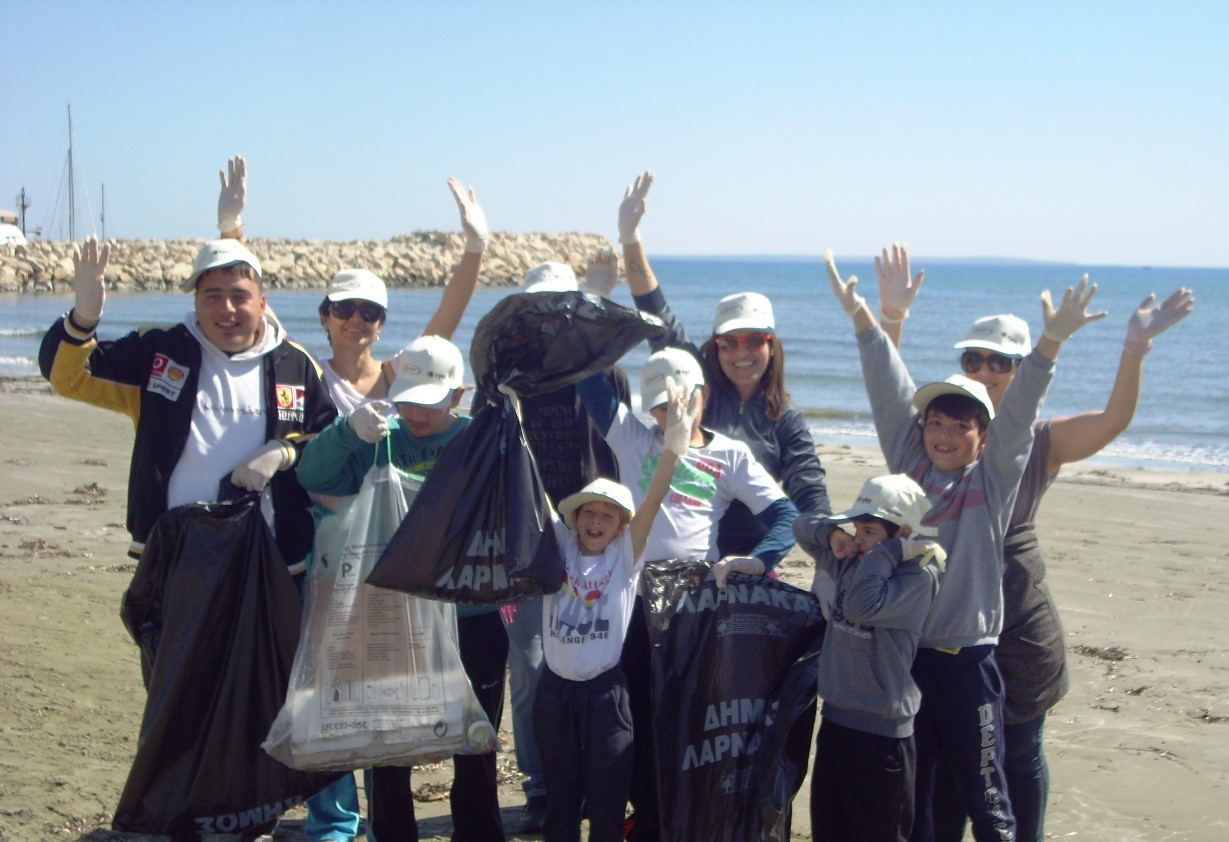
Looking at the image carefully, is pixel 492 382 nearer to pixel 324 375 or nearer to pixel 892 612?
pixel 324 375

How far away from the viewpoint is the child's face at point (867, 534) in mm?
3297

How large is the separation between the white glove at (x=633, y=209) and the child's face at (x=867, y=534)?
60.2 inches

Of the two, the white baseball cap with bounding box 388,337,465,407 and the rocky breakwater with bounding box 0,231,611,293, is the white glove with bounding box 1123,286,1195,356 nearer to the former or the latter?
the white baseball cap with bounding box 388,337,465,407

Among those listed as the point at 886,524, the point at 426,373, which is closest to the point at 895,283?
the point at 886,524

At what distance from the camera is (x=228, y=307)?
3.52m

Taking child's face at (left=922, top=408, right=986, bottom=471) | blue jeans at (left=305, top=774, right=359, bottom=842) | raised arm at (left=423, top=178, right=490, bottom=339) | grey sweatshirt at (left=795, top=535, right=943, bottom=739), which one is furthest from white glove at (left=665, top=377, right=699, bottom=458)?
blue jeans at (left=305, top=774, right=359, bottom=842)

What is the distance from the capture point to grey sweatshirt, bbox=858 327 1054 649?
3.30m

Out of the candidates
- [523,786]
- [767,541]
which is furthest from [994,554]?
[523,786]

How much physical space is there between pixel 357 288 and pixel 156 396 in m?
0.76

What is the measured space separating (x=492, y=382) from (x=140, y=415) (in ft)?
3.51

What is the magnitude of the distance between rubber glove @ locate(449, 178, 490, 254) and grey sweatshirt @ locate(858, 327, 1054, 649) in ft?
5.88

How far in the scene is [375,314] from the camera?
3.90 m

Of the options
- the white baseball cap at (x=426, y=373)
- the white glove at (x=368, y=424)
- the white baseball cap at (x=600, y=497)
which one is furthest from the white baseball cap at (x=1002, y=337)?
the white glove at (x=368, y=424)

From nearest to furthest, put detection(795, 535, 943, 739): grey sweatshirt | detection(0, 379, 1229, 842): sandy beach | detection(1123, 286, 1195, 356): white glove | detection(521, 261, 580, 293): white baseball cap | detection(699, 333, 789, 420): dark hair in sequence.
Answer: detection(795, 535, 943, 739): grey sweatshirt
detection(1123, 286, 1195, 356): white glove
detection(521, 261, 580, 293): white baseball cap
detection(699, 333, 789, 420): dark hair
detection(0, 379, 1229, 842): sandy beach
